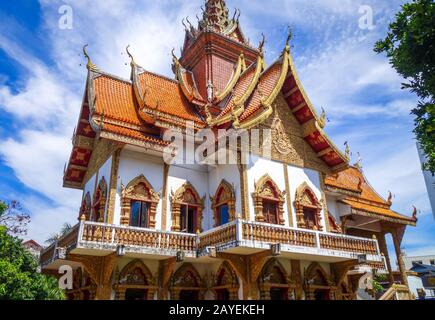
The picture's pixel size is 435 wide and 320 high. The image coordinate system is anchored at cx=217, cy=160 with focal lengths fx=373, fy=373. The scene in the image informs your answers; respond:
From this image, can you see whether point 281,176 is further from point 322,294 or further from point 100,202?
point 100,202

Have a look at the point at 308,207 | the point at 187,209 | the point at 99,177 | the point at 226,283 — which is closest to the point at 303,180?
the point at 308,207

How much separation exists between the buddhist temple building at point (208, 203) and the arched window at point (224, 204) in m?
0.03

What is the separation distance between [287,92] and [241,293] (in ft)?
23.6

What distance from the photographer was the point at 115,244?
9.04 m

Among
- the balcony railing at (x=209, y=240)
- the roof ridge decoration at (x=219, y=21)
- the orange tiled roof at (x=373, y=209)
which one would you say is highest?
the roof ridge decoration at (x=219, y=21)

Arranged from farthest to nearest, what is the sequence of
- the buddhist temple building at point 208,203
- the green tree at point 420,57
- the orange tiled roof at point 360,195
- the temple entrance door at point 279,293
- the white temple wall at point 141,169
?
the orange tiled roof at point 360,195
the white temple wall at point 141,169
the temple entrance door at point 279,293
the buddhist temple building at point 208,203
the green tree at point 420,57

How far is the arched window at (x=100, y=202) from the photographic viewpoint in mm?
10995

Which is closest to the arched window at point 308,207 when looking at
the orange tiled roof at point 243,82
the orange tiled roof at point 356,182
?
Result: the orange tiled roof at point 356,182

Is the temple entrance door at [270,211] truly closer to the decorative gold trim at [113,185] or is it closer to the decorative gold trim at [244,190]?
the decorative gold trim at [244,190]

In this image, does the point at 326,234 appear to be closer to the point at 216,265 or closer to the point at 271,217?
the point at 271,217

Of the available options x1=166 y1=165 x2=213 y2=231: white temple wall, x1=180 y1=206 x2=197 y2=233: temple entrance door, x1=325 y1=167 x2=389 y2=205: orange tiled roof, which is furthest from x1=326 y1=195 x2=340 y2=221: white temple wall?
x1=180 y1=206 x2=197 y2=233: temple entrance door

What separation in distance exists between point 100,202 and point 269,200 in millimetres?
5108

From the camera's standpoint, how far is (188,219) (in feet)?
38.3
